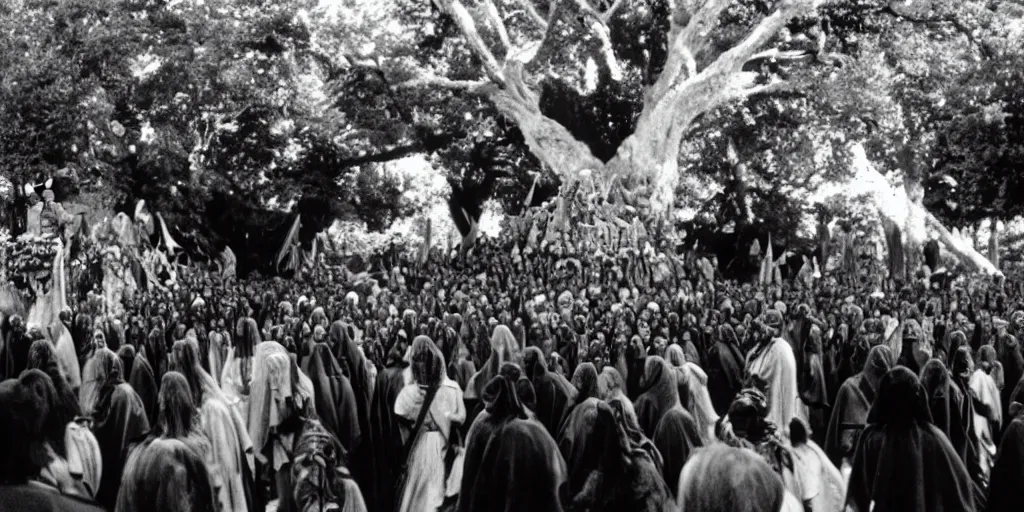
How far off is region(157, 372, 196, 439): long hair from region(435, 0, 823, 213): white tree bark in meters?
18.7

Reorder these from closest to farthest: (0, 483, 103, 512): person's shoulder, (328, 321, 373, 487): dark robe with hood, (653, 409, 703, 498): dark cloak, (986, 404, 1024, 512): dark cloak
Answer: (0, 483, 103, 512): person's shoulder
(986, 404, 1024, 512): dark cloak
(653, 409, 703, 498): dark cloak
(328, 321, 373, 487): dark robe with hood

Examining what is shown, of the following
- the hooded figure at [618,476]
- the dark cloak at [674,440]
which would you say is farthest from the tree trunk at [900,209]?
the hooded figure at [618,476]

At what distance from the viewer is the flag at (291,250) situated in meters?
25.3

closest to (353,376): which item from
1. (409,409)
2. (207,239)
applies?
(409,409)

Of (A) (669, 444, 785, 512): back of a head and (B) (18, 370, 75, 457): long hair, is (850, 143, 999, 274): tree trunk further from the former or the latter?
(B) (18, 370, 75, 457): long hair

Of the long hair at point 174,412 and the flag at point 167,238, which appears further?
the flag at point 167,238

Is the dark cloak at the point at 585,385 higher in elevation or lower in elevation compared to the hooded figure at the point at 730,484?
higher

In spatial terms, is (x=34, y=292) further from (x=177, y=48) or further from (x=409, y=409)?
(x=409, y=409)

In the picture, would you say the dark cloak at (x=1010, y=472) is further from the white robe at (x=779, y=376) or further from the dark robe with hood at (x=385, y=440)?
the dark robe with hood at (x=385, y=440)

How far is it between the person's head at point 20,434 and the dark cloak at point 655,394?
5.06 metres

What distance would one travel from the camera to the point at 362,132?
91.4 feet

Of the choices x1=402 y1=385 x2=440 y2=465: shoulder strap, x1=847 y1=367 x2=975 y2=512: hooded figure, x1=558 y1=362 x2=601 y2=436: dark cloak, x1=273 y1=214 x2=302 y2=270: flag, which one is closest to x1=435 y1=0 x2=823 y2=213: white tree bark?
x1=273 y1=214 x2=302 y2=270: flag

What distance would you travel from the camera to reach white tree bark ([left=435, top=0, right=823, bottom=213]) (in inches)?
1033

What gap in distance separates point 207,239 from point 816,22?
13086mm
